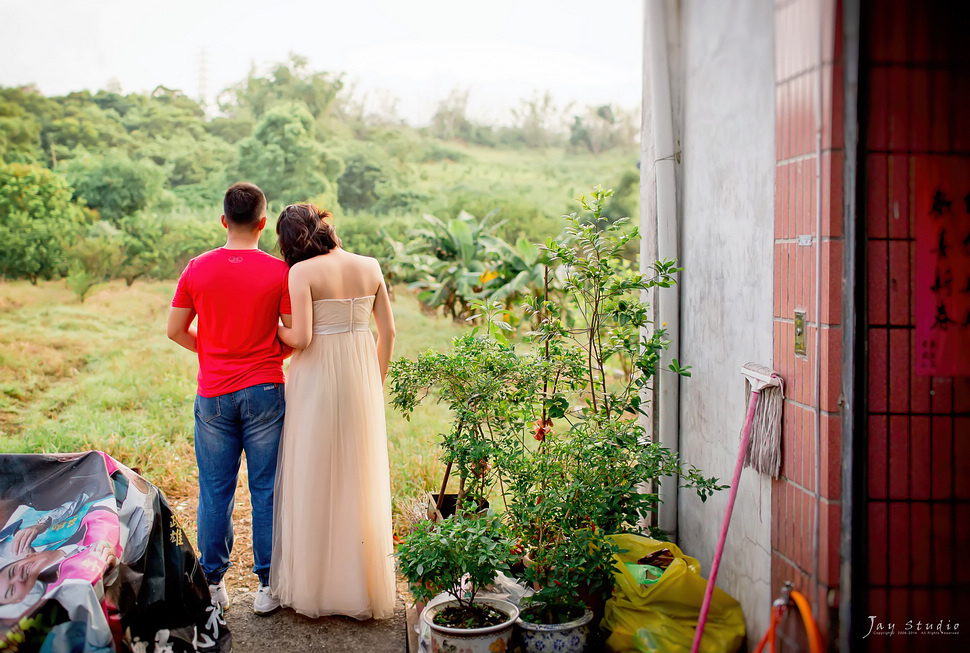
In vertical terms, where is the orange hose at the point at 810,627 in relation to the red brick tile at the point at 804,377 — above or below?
below

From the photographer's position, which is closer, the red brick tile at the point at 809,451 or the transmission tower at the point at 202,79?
the red brick tile at the point at 809,451

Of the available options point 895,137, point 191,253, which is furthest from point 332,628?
point 191,253

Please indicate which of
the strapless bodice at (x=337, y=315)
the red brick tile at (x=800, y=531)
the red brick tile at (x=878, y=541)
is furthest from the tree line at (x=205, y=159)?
the red brick tile at (x=878, y=541)

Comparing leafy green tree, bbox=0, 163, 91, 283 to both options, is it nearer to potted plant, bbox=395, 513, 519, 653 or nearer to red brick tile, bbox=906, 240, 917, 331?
potted plant, bbox=395, 513, 519, 653

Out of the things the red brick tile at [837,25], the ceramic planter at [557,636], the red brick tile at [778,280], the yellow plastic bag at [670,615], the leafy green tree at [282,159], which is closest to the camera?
the red brick tile at [837,25]

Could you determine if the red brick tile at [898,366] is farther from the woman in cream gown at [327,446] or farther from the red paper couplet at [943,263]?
the woman in cream gown at [327,446]

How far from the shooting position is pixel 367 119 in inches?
541

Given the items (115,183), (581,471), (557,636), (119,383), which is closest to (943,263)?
(581,471)

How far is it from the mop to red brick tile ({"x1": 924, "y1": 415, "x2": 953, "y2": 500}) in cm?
44

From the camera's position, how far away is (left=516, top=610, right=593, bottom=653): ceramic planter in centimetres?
272

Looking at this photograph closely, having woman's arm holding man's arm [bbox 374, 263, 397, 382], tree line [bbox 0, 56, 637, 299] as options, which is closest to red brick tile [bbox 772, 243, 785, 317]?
woman's arm holding man's arm [bbox 374, 263, 397, 382]

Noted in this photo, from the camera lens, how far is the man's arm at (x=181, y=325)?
10.7 feet

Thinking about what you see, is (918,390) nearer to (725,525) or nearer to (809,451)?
(809,451)

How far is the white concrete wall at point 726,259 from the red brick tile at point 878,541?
449mm
